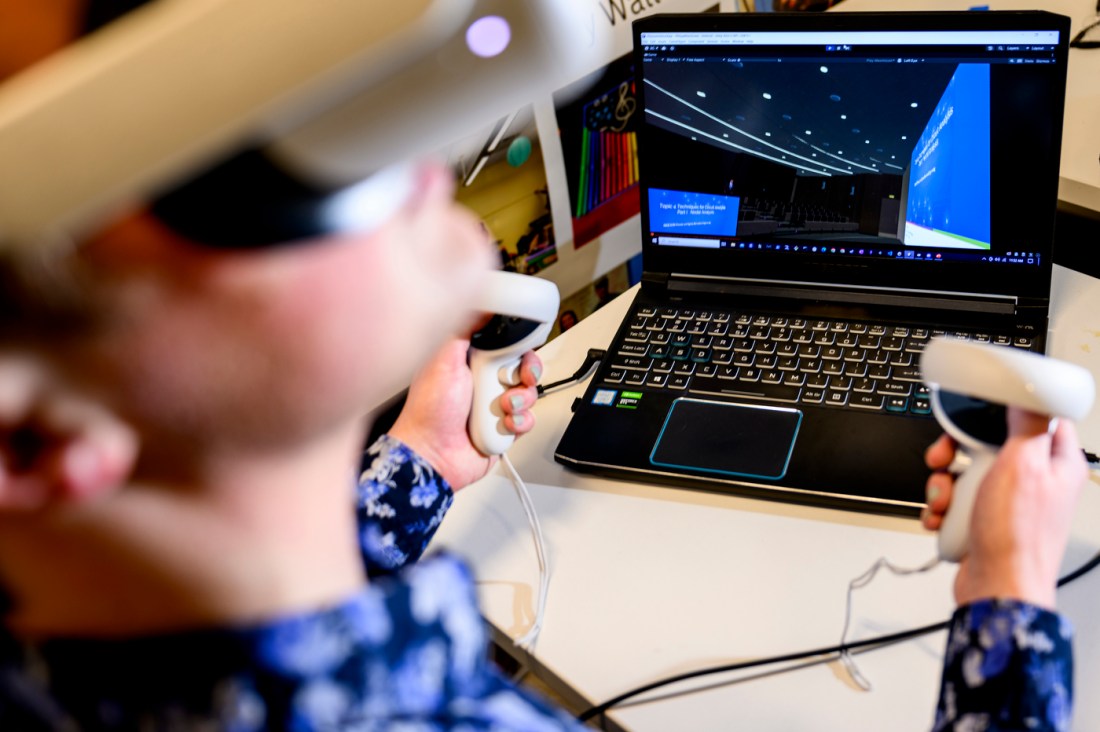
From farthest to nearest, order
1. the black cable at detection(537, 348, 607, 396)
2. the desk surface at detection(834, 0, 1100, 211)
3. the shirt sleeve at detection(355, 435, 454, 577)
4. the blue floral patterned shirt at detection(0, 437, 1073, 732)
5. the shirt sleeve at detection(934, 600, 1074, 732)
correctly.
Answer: the desk surface at detection(834, 0, 1100, 211)
the black cable at detection(537, 348, 607, 396)
the shirt sleeve at detection(355, 435, 454, 577)
the shirt sleeve at detection(934, 600, 1074, 732)
the blue floral patterned shirt at detection(0, 437, 1073, 732)

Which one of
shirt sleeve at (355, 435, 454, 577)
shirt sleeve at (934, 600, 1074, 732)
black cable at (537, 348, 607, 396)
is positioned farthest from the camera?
black cable at (537, 348, 607, 396)

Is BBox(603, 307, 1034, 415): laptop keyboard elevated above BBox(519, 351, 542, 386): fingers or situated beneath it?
situated beneath

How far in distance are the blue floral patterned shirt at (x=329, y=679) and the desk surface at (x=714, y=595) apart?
124 mm

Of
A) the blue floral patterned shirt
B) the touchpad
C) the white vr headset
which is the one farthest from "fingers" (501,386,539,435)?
the white vr headset

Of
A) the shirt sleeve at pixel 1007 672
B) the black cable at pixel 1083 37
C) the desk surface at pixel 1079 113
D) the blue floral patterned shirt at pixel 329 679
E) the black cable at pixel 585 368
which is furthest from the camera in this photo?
the black cable at pixel 1083 37

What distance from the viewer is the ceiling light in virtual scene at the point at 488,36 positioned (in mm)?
352

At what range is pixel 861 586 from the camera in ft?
2.44

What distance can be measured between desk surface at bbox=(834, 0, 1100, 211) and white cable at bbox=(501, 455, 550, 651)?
2.26 feet

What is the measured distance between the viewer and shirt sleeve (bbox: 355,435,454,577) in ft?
2.47

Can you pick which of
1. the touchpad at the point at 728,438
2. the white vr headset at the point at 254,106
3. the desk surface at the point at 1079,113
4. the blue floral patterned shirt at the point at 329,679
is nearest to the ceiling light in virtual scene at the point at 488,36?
the white vr headset at the point at 254,106

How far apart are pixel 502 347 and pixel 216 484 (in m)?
0.47

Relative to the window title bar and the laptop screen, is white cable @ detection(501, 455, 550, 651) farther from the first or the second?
the window title bar

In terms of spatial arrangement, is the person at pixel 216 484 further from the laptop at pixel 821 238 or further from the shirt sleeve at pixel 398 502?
the laptop at pixel 821 238

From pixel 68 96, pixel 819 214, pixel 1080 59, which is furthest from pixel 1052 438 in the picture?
pixel 1080 59
